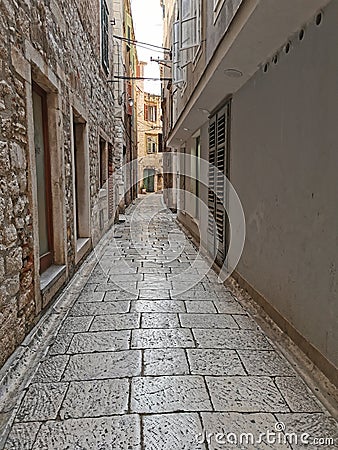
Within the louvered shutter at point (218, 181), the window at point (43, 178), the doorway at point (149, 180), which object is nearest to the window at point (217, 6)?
the louvered shutter at point (218, 181)

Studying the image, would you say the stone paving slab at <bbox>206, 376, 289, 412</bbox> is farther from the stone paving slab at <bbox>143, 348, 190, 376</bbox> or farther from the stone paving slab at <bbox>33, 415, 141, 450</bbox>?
the stone paving slab at <bbox>33, 415, 141, 450</bbox>

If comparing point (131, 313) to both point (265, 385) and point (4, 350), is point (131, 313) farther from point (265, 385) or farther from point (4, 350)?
point (265, 385)

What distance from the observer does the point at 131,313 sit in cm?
307

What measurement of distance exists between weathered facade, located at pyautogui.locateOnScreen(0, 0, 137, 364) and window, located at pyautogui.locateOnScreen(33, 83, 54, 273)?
0.01m

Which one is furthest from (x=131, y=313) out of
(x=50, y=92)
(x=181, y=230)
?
(x=181, y=230)

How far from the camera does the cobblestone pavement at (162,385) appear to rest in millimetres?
1587

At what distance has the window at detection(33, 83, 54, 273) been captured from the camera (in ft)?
10.4

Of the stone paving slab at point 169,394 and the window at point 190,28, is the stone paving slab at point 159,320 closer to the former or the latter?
the stone paving slab at point 169,394

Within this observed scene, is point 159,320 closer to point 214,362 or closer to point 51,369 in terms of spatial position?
point 214,362

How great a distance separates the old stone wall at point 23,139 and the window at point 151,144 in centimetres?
2596

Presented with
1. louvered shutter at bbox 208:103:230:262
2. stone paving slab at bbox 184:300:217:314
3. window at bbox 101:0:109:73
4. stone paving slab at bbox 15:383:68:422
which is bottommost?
stone paving slab at bbox 184:300:217:314

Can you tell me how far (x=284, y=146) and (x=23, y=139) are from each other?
1.99 metres

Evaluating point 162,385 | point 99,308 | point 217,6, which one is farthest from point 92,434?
point 217,6

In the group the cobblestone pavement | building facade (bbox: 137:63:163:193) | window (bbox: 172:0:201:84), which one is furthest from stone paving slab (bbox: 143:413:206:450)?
building facade (bbox: 137:63:163:193)
